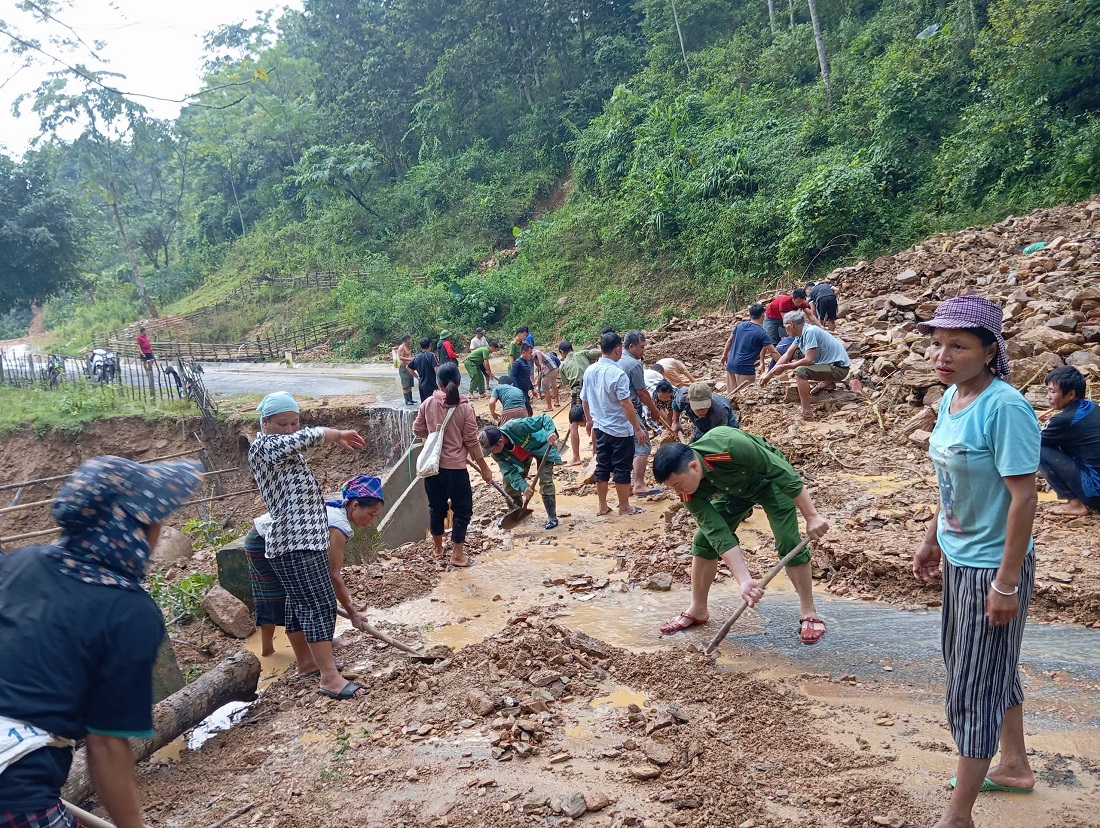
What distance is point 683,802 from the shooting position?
9.78 feet

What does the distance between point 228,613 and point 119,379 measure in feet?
58.6

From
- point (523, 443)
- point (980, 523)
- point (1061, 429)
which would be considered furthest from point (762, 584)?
point (523, 443)

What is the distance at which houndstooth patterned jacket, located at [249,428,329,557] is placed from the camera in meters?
4.16

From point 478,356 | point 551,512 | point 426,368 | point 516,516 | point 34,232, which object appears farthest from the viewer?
point 34,232

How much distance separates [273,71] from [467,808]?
47.4m

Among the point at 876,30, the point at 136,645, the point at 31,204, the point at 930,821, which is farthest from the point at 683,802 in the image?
the point at 31,204

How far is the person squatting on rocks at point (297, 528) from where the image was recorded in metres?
4.16

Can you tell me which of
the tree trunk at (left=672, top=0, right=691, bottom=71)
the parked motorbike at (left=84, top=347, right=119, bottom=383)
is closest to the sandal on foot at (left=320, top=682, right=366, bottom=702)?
the parked motorbike at (left=84, top=347, right=119, bottom=383)

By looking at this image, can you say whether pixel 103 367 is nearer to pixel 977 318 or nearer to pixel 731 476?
pixel 731 476

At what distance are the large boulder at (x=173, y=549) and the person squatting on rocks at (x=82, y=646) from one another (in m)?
8.96

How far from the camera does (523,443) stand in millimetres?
7262

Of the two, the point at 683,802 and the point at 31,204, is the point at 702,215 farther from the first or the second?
the point at 31,204

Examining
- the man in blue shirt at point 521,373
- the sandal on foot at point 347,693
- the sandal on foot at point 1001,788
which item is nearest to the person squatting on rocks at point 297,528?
the sandal on foot at point 347,693

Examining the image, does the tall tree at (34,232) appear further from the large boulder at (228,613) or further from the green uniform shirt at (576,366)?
the large boulder at (228,613)
